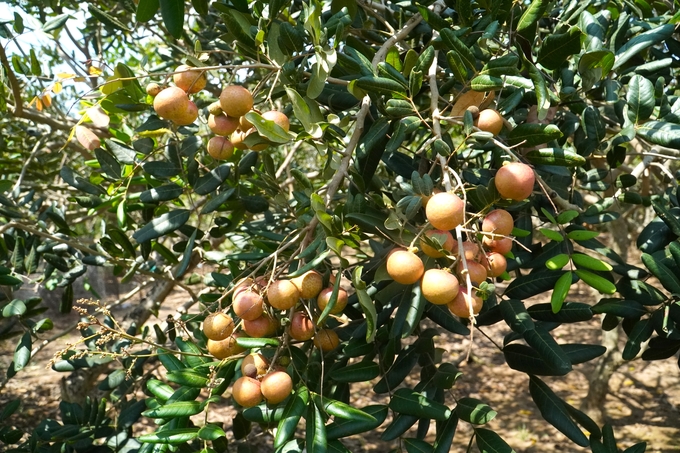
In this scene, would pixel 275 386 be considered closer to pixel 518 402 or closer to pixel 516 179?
pixel 516 179

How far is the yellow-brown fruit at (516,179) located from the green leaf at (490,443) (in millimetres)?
575

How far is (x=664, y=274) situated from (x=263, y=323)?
0.90 m

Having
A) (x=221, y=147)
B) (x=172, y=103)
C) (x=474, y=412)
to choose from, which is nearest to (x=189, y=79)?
(x=172, y=103)

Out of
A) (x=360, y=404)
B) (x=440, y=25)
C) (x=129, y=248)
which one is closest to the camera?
(x=440, y=25)

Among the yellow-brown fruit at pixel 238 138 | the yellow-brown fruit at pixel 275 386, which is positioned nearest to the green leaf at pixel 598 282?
the yellow-brown fruit at pixel 275 386

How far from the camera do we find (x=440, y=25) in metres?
1.22

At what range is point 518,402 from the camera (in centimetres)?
437

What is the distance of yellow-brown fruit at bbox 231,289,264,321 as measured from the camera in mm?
→ 1030

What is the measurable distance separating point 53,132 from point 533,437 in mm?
3630

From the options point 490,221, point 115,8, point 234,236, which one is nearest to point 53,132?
point 115,8

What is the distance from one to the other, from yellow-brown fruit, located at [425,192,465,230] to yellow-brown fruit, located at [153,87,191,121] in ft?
1.88

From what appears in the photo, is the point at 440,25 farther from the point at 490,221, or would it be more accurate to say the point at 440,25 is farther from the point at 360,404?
the point at 360,404

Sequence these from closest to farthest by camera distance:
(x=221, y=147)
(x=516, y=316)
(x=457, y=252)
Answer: (x=457, y=252), (x=516, y=316), (x=221, y=147)

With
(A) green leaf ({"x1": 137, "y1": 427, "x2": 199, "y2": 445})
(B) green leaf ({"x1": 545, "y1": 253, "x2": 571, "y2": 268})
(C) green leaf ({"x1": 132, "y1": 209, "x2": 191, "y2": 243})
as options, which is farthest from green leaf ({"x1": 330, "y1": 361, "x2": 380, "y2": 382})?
(C) green leaf ({"x1": 132, "y1": 209, "x2": 191, "y2": 243})
